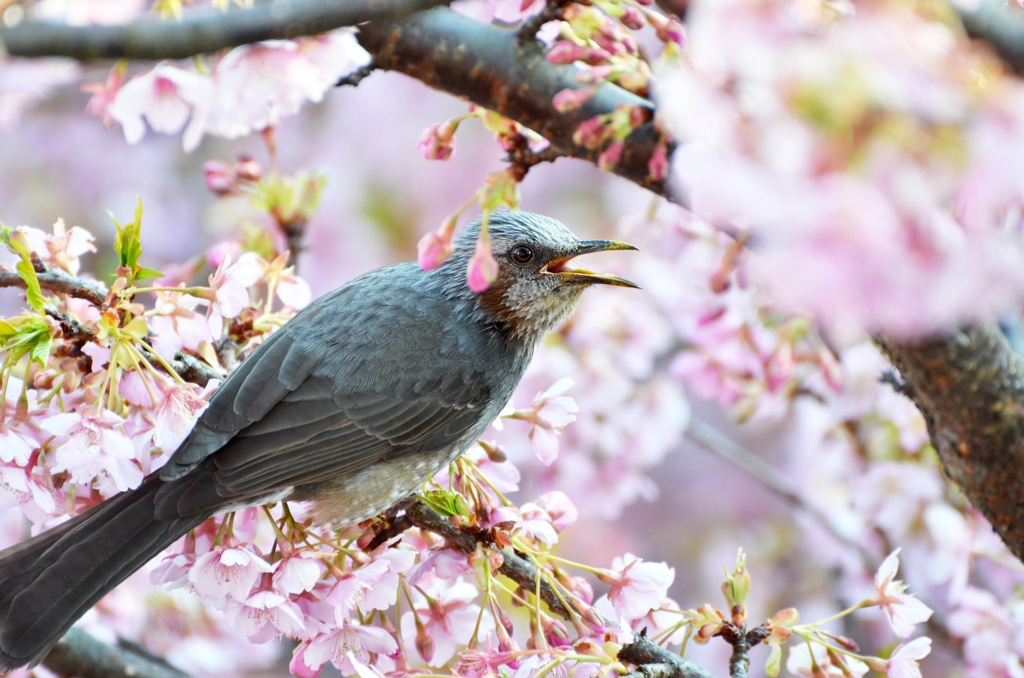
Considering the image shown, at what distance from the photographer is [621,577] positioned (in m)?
1.92

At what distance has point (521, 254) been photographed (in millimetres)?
2525

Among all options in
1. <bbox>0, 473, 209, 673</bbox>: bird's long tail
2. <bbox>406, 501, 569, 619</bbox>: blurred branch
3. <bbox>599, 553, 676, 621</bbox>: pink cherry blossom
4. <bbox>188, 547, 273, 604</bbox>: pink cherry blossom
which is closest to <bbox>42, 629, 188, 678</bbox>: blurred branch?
<bbox>0, 473, 209, 673</bbox>: bird's long tail

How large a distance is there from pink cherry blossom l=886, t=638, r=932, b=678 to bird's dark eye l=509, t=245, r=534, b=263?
1.31m

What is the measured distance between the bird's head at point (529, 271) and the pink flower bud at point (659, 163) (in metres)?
0.76

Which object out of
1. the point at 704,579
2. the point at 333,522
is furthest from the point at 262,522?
the point at 704,579

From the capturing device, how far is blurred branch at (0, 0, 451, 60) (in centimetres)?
96

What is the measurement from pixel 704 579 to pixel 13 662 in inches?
149

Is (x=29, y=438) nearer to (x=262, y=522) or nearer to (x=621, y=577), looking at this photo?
(x=262, y=522)

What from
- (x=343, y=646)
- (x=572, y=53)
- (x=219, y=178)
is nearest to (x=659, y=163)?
(x=572, y=53)

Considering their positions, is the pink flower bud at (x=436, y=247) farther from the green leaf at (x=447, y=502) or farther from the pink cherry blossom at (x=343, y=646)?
the pink cherry blossom at (x=343, y=646)

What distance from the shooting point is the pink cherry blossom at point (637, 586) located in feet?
6.20

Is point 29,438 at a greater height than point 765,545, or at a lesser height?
greater

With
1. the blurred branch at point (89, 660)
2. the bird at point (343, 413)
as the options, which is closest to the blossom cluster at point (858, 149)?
the bird at point (343, 413)

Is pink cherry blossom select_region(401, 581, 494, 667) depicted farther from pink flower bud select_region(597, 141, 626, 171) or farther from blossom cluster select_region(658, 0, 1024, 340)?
blossom cluster select_region(658, 0, 1024, 340)
